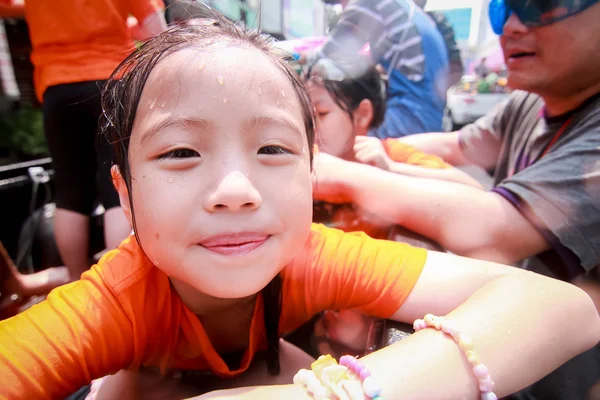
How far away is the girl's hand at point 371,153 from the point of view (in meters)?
1.02

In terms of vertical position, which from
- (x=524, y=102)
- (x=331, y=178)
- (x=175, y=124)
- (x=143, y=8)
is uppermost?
(x=143, y=8)

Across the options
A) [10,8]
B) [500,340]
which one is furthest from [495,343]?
[10,8]

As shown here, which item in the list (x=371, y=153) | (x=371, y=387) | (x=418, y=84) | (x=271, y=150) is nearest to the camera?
(x=371, y=387)

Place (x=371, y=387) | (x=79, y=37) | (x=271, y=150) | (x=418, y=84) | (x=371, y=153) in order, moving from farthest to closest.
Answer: (x=418, y=84) → (x=371, y=153) → (x=79, y=37) → (x=271, y=150) → (x=371, y=387)

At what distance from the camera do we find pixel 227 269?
18.0 inches

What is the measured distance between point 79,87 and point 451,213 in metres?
0.92

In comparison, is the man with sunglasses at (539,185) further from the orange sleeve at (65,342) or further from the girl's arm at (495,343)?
the orange sleeve at (65,342)

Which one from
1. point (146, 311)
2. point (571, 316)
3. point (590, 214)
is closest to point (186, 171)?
point (146, 311)

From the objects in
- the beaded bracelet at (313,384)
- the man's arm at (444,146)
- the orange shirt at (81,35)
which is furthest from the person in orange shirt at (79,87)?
the man's arm at (444,146)

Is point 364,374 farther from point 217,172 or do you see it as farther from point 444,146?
point 444,146

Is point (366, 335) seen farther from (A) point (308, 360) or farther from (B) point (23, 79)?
(B) point (23, 79)

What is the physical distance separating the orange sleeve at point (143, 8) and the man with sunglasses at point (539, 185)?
517 mm

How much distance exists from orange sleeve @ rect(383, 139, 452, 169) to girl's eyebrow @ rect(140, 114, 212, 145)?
2.61ft

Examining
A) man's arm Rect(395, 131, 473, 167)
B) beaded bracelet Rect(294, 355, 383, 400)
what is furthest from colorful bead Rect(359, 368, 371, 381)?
man's arm Rect(395, 131, 473, 167)
